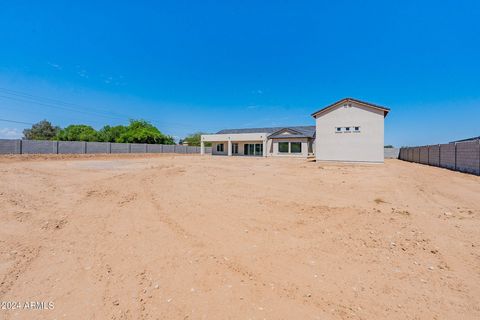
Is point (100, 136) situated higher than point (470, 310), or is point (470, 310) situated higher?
point (100, 136)

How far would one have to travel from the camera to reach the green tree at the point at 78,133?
46181 millimetres

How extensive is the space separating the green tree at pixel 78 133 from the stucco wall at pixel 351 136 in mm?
44660

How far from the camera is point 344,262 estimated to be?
322 cm

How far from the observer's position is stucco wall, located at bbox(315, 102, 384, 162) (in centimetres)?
1745

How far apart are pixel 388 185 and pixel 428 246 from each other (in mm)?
5885

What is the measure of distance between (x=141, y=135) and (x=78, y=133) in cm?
1930

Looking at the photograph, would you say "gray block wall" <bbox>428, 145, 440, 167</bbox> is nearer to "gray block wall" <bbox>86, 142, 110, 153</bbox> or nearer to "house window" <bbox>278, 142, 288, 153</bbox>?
"house window" <bbox>278, 142, 288, 153</bbox>

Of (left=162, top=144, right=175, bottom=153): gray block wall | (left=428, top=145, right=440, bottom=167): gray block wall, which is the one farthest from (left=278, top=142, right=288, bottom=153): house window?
(left=162, top=144, right=175, bottom=153): gray block wall

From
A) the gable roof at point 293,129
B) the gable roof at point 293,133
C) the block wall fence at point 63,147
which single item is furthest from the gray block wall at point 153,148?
the gable roof at point 293,133

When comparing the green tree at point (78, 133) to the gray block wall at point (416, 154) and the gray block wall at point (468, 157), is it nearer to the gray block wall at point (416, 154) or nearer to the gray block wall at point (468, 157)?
the gray block wall at point (416, 154)

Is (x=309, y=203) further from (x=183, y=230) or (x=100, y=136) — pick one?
(x=100, y=136)

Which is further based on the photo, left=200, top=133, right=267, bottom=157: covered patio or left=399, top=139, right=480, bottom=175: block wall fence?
left=200, top=133, right=267, bottom=157: covered patio

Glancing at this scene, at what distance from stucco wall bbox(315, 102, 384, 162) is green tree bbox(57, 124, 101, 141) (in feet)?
147

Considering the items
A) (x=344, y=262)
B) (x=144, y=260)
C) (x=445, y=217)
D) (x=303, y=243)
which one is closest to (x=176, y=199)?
(x=144, y=260)
